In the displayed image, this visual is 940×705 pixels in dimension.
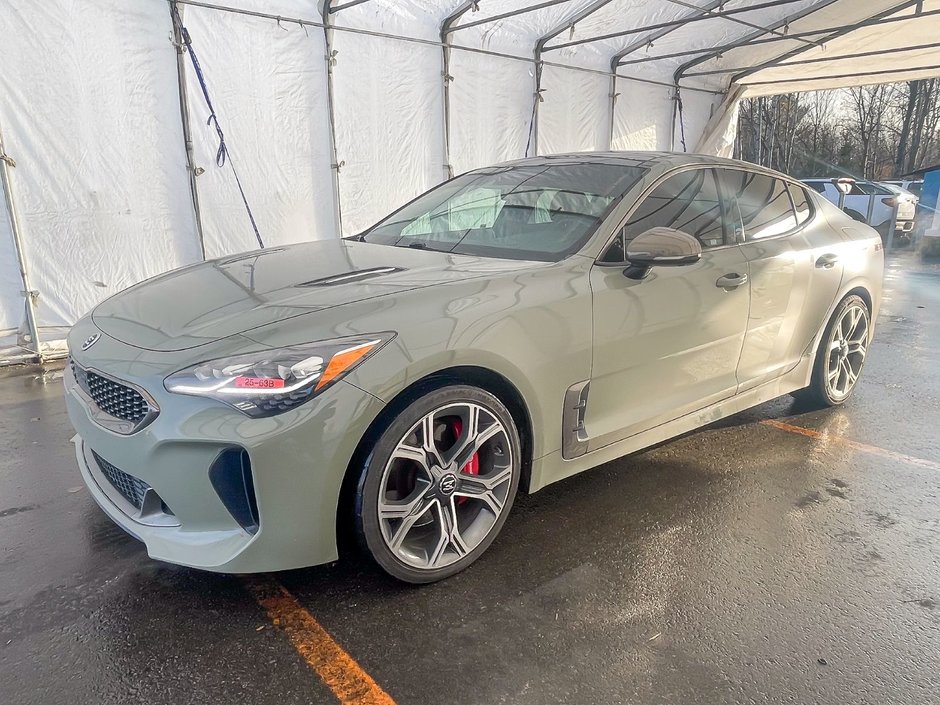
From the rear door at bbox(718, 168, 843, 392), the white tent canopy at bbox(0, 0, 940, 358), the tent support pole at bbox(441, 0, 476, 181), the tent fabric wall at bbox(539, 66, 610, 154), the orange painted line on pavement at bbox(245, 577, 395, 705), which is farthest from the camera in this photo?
the tent fabric wall at bbox(539, 66, 610, 154)

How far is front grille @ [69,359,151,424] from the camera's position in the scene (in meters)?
2.17

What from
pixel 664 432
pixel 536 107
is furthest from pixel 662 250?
pixel 536 107

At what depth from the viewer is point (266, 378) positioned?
2.06 m

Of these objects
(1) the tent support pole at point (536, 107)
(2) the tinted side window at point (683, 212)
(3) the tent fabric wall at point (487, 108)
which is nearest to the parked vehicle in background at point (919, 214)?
(1) the tent support pole at point (536, 107)

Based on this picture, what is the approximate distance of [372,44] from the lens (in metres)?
7.43

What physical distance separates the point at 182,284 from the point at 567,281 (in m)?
1.56

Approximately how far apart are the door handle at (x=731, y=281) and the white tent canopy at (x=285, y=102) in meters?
4.97

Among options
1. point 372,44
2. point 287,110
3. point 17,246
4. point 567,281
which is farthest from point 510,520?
point 372,44

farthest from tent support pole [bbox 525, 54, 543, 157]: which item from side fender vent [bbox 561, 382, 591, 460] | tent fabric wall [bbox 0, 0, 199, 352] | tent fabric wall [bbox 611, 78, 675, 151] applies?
side fender vent [bbox 561, 382, 591, 460]

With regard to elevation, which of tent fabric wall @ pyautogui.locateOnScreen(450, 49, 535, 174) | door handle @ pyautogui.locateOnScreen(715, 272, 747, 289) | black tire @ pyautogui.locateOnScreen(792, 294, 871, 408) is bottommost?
black tire @ pyautogui.locateOnScreen(792, 294, 871, 408)

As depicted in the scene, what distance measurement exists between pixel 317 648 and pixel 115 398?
1.05 m

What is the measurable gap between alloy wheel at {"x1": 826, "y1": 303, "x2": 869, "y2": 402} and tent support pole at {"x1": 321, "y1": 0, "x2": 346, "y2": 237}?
5135 millimetres

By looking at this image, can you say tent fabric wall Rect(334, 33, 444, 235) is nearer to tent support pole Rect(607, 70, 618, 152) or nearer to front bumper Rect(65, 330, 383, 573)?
tent support pole Rect(607, 70, 618, 152)

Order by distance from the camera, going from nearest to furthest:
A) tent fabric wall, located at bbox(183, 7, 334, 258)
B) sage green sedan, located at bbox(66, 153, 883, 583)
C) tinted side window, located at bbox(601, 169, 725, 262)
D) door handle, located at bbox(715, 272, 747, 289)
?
sage green sedan, located at bbox(66, 153, 883, 583), tinted side window, located at bbox(601, 169, 725, 262), door handle, located at bbox(715, 272, 747, 289), tent fabric wall, located at bbox(183, 7, 334, 258)
